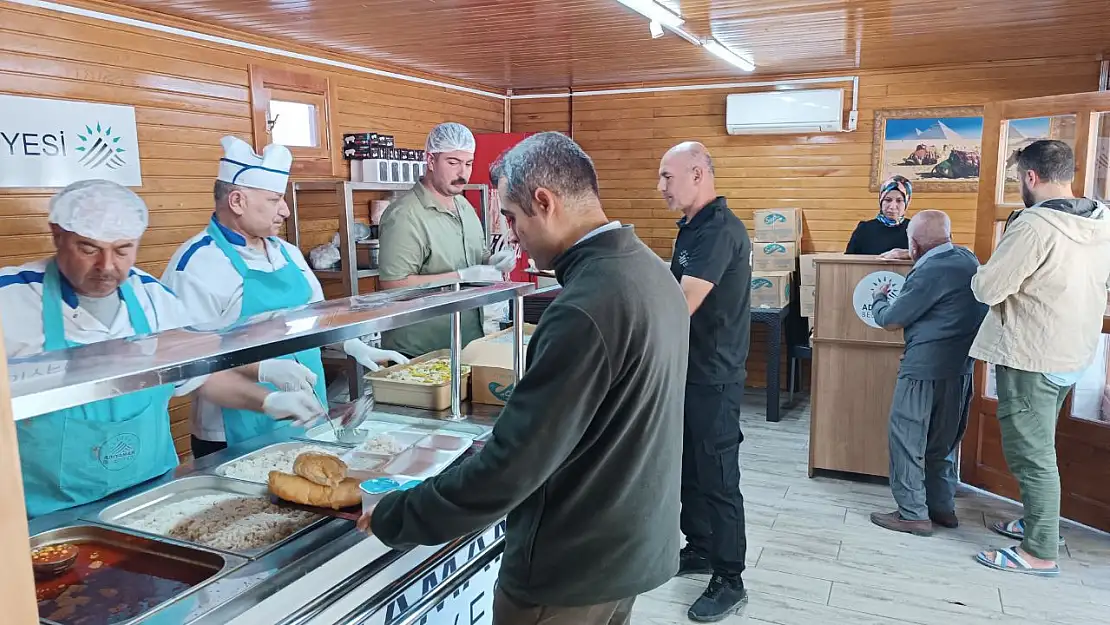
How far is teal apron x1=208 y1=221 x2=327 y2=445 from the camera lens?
7.97 feet

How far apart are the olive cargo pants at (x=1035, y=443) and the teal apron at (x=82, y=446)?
10.5 ft

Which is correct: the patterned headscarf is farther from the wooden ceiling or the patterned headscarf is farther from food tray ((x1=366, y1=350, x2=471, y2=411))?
food tray ((x1=366, y1=350, x2=471, y2=411))

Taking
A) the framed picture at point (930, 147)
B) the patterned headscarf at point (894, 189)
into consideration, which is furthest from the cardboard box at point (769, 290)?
the framed picture at point (930, 147)

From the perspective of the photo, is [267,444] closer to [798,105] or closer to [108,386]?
[108,386]

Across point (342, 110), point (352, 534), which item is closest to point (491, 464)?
point (352, 534)

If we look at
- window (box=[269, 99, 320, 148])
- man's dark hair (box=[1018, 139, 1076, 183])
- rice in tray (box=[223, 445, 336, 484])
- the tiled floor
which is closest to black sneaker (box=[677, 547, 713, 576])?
the tiled floor

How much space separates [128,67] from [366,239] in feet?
5.78

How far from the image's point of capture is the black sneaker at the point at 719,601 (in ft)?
9.96

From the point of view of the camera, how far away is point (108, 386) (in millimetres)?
1252

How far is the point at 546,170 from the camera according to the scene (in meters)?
1.48

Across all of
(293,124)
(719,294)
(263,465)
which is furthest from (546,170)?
(293,124)

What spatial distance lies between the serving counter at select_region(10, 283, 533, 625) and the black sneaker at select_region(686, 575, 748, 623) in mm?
1247

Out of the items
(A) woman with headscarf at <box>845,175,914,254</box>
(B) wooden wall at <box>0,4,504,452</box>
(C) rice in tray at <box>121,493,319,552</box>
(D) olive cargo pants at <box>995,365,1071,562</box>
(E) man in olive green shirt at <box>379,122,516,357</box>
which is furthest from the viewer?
(A) woman with headscarf at <box>845,175,914,254</box>

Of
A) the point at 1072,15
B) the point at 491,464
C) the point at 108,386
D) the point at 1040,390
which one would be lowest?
the point at 1040,390
